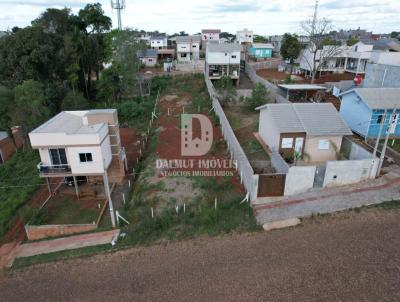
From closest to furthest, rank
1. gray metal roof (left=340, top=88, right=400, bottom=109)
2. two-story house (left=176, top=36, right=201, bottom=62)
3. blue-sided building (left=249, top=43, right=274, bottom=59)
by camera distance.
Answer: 1. gray metal roof (left=340, top=88, right=400, bottom=109)
2. two-story house (left=176, top=36, right=201, bottom=62)
3. blue-sided building (left=249, top=43, right=274, bottom=59)

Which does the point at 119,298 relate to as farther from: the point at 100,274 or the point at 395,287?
the point at 395,287

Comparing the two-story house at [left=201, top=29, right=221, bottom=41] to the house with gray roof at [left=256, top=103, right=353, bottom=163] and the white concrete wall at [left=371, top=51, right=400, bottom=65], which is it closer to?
the white concrete wall at [left=371, top=51, right=400, bottom=65]

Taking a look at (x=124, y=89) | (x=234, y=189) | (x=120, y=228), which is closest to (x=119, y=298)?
(x=120, y=228)

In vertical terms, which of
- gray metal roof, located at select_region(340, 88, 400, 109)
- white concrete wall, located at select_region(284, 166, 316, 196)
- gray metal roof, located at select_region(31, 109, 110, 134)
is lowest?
white concrete wall, located at select_region(284, 166, 316, 196)

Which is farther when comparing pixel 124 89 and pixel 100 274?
pixel 124 89

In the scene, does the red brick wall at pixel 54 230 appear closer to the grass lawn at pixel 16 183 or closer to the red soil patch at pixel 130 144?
the grass lawn at pixel 16 183

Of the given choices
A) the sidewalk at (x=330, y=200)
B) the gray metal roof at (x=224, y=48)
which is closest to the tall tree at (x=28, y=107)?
the sidewalk at (x=330, y=200)

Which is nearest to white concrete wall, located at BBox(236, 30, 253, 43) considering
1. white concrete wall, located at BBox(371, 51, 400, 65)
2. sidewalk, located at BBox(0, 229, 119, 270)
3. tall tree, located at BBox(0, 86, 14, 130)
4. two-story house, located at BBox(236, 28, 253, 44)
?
two-story house, located at BBox(236, 28, 253, 44)

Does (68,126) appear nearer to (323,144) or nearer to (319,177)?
(319,177)
